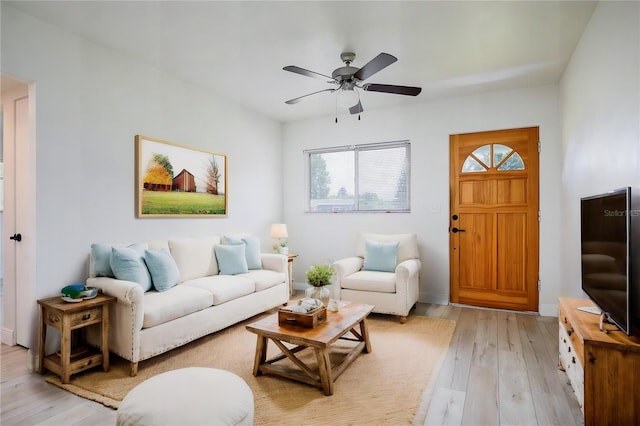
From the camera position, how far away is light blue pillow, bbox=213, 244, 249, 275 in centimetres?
381

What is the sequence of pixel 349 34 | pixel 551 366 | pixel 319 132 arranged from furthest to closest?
1. pixel 319 132
2. pixel 349 34
3. pixel 551 366

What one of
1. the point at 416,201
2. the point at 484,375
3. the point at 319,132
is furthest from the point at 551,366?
the point at 319,132

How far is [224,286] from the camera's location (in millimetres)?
3332

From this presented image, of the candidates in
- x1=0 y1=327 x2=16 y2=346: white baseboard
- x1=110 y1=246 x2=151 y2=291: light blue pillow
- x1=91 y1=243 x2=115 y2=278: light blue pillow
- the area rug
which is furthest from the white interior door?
the area rug

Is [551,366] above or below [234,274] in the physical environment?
below

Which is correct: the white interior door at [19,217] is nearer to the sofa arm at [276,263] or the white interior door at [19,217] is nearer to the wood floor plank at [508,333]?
the sofa arm at [276,263]

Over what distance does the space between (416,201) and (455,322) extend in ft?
5.32

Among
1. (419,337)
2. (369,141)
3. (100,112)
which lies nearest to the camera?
(100,112)

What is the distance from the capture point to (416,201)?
15.1ft

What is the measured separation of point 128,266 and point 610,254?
3283 millimetres

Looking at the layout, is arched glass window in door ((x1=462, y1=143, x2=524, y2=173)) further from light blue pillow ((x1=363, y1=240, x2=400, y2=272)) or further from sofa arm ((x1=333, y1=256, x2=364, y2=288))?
sofa arm ((x1=333, y1=256, x2=364, y2=288))

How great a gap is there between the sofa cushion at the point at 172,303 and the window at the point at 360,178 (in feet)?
8.68

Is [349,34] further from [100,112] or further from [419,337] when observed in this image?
[419,337]

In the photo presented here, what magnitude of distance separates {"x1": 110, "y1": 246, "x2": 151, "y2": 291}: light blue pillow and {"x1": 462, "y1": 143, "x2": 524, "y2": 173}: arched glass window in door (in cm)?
379
